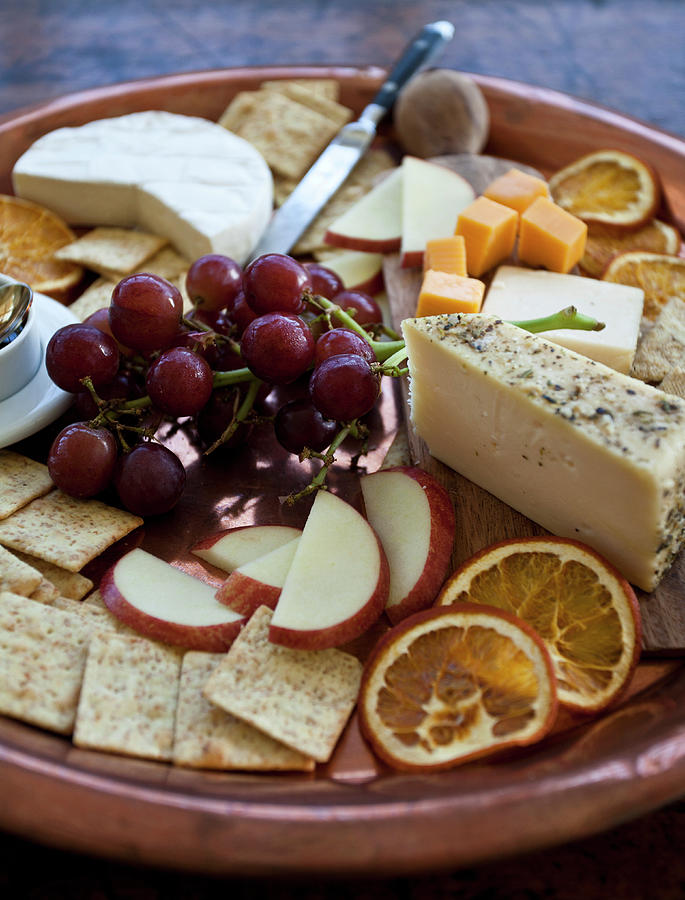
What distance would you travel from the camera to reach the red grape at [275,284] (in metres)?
1.62

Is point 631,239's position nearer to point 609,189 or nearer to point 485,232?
point 609,189

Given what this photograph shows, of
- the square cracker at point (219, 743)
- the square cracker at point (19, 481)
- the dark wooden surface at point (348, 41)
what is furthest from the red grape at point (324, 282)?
the dark wooden surface at point (348, 41)

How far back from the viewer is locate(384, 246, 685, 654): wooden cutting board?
1.36 m

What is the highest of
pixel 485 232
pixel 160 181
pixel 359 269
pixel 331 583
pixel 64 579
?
pixel 485 232

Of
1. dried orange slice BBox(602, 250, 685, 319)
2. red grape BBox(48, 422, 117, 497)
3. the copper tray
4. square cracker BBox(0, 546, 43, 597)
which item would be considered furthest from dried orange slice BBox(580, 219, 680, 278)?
square cracker BBox(0, 546, 43, 597)

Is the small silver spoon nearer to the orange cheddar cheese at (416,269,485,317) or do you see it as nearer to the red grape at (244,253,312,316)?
the red grape at (244,253,312,316)

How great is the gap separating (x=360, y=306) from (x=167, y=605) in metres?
0.81

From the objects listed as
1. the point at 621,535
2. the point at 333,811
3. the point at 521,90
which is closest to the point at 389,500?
the point at 621,535

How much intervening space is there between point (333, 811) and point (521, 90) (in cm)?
232

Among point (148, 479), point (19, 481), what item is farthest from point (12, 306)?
point (148, 479)

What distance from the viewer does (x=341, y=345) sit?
5.08ft

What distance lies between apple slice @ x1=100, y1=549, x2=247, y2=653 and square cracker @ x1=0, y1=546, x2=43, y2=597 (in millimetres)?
113

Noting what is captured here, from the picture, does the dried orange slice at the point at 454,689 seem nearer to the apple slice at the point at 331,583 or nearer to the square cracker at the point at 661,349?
the apple slice at the point at 331,583

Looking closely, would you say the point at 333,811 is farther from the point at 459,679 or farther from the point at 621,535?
the point at 621,535
